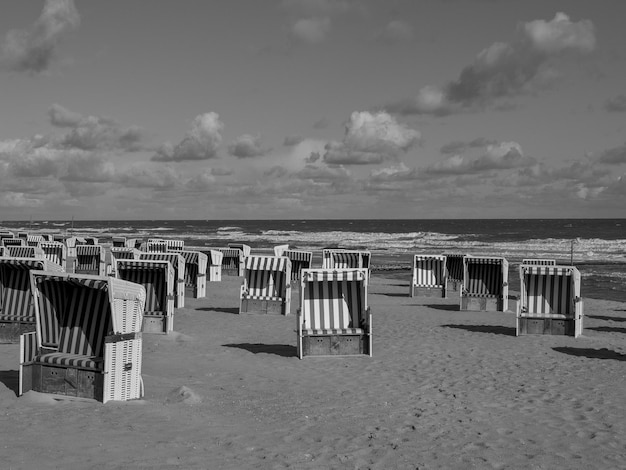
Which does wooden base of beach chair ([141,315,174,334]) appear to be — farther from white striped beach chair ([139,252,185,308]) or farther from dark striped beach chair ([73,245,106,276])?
dark striped beach chair ([73,245,106,276])

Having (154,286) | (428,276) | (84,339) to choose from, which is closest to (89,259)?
(428,276)

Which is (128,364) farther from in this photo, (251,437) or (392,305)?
(392,305)

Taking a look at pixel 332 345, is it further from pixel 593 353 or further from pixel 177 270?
pixel 177 270

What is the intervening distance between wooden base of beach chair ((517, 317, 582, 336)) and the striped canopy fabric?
398cm

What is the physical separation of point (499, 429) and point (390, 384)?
8.01 ft

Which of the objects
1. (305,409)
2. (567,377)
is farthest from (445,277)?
(305,409)

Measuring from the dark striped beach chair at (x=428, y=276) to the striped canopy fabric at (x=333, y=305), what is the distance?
34.2 feet

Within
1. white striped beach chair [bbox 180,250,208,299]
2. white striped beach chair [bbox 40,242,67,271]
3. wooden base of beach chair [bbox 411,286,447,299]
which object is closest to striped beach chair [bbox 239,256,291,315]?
white striped beach chair [bbox 180,250,208,299]

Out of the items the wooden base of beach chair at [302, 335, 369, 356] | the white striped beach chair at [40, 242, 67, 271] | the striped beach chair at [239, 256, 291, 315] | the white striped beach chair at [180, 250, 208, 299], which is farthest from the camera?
the white striped beach chair at [40, 242, 67, 271]

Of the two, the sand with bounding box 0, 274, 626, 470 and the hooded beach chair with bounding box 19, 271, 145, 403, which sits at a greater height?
the hooded beach chair with bounding box 19, 271, 145, 403

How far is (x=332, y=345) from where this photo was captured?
1177cm

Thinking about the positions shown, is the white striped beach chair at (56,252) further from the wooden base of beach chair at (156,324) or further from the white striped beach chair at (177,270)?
the wooden base of beach chair at (156,324)

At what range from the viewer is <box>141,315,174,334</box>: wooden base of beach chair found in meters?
13.5

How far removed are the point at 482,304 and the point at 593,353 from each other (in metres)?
5.87
